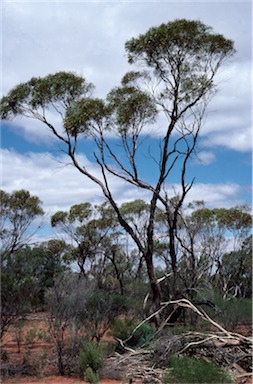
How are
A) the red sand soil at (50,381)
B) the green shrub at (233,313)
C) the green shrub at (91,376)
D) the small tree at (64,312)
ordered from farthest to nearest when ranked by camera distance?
the green shrub at (233,313) → the small tree at (64,312) → the red sand soil at (50,381) → the green shrub at (91,376)

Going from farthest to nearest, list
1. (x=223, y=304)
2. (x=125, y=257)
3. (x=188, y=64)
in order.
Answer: (x=125, y=257), (x=188, y=64), (x=223, y=304)

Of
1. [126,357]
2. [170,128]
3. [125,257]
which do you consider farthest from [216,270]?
[126,357]

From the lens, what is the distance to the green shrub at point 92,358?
11.1 metres

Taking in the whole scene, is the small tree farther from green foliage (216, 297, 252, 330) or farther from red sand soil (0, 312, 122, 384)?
green foliage (216, 297, 252, 330)

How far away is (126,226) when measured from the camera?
16.0m

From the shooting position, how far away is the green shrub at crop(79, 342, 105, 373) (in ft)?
36.4

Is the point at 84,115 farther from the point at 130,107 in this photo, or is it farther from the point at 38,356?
the point at 38,356

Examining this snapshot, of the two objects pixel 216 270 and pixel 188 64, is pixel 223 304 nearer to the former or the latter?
pixel 188 64

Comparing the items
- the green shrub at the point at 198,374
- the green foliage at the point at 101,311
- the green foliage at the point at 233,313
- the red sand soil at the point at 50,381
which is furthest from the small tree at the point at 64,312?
the green shrub at the point at 198,374

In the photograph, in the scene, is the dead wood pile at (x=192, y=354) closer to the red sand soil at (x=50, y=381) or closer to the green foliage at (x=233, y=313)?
the red sand soil at (x=50, y=381)

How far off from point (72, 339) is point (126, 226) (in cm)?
467

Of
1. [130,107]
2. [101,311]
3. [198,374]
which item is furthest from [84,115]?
[198,374]

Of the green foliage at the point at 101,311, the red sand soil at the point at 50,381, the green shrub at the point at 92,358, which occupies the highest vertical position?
the green foliage at the point at 101,311

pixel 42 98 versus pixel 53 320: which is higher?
pixel 42 98
